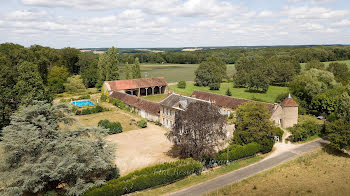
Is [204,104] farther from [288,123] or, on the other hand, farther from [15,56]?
[15,56]

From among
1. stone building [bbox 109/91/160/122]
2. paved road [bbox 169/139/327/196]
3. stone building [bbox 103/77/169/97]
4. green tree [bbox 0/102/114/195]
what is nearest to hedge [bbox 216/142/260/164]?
paved road [bbox 169/139/327/196]

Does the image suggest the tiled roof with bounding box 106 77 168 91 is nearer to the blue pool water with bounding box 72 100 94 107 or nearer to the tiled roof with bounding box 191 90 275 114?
the blue pool water with bounding box 72 100 94 107

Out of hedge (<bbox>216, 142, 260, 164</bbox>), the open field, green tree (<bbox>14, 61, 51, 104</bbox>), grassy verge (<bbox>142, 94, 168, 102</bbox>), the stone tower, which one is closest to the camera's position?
hedge (<bbox>216, 142, 260, 164</bbox>)

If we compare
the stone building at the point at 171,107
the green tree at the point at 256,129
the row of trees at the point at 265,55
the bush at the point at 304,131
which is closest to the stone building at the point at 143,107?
Answer: the stone building at the point at 171,107

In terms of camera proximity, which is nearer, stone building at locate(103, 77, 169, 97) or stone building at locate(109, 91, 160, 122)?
stone building at locate(109, 91, 160, 122)

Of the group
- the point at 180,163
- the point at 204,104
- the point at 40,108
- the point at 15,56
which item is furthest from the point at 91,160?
the point at 15,56

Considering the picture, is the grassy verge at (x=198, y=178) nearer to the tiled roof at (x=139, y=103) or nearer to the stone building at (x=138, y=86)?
the tiled roof at (x=139, y=103)

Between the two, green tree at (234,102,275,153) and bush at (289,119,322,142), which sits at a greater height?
green tree at (234,102,275,153)

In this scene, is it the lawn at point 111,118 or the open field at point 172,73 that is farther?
the open field at point 172,73
